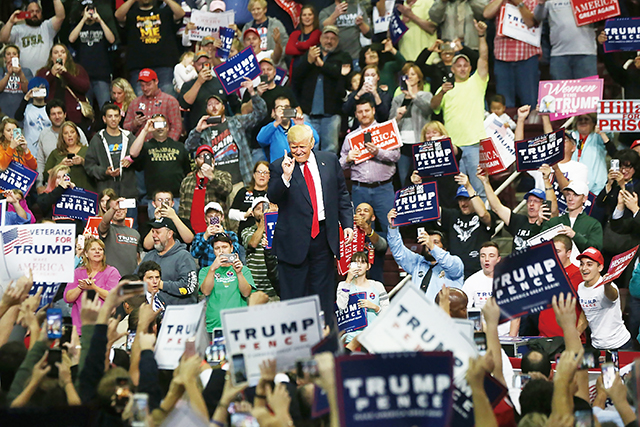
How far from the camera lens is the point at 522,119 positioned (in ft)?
37.0

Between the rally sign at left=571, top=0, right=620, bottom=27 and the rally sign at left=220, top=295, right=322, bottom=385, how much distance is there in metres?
8.16

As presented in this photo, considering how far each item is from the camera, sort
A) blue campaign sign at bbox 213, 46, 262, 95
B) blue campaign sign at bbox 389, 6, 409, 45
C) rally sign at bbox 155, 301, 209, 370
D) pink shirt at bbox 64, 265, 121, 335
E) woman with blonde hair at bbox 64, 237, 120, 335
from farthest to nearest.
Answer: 1. blue campaign sign at bbox 389, 6, 409, 45
2. blue campaign sign at bbox 213, 46, 262, 95
3. pink shirt at bbox 64, 265, 121, 335
4. woman with blonde hair at bbox 64, 237, 120, 335
5. rally sign at bbox 155, 301, 209, 370

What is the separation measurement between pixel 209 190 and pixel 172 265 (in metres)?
1.48

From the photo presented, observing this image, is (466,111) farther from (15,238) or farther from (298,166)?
(15,238)

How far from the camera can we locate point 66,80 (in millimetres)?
12656

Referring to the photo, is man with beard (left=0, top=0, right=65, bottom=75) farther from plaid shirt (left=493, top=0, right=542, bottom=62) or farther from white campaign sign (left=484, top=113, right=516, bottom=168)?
white campaign sign (left=484, top=113, right=516, bottom=168)

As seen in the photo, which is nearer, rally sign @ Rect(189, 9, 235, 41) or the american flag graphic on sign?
the american flag graphic on sign

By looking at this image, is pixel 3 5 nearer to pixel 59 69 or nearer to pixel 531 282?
pixel 59 69

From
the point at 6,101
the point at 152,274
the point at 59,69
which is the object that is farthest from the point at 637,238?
the point at 6,101

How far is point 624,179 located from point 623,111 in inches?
42.5

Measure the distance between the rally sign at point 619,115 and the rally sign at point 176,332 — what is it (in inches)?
265

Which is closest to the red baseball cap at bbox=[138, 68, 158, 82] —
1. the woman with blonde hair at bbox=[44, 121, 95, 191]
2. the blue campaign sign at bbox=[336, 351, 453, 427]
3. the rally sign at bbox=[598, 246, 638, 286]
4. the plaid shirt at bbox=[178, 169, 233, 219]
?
the woman with blonde hair at bbox=[44, 121, 95, 191]

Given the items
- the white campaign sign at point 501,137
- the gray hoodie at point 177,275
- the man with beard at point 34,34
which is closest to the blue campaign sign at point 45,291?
the gray hoodie at point 177,275

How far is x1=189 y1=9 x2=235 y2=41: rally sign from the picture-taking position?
12977 millimetres
